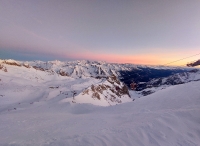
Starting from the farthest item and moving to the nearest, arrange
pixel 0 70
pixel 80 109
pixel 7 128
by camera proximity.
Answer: pixel 0 70, pixel 80 109, pixel 7 128

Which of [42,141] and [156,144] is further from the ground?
[156,144]

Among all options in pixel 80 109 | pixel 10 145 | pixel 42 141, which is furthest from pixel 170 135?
pixel 80 109

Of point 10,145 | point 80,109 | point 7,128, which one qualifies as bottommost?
point 80,109

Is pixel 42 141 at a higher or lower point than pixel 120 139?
lower

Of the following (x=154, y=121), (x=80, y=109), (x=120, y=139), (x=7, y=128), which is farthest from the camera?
(x=80, y=109)

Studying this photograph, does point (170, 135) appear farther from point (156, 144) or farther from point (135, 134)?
point (135, 134)

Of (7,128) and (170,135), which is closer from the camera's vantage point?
(170,135)

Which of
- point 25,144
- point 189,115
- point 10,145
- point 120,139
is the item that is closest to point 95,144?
point 120,139

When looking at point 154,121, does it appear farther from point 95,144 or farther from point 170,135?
point 95,144

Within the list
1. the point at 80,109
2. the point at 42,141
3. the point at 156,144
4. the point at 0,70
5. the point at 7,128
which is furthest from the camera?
the point at 0,70
